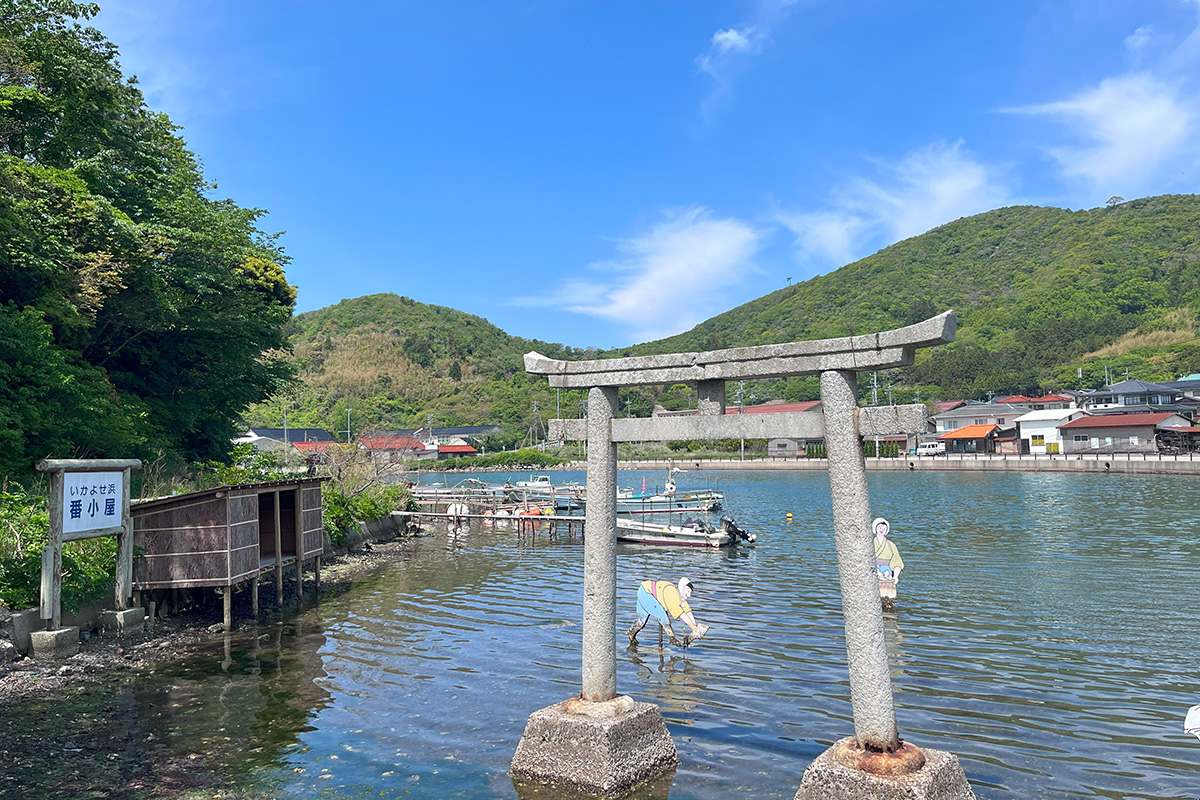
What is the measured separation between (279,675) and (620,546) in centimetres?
1649

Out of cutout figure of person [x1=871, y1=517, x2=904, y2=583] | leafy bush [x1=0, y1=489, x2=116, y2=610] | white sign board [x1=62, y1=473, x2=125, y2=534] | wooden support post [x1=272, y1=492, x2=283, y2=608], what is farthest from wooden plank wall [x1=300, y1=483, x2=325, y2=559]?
cutout figure of person [x1=871, y1=517, x2=904, y2=583]

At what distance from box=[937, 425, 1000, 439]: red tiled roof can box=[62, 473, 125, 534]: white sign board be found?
240 feet

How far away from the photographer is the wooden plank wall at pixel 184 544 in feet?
41.9

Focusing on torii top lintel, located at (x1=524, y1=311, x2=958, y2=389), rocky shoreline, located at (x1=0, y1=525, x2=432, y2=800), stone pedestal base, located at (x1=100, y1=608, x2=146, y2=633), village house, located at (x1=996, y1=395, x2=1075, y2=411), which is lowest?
rocky shoreline, located at (x1=0, y1=525, x2=432, y2=800)

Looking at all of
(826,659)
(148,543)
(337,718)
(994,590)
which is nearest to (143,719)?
(337,718)

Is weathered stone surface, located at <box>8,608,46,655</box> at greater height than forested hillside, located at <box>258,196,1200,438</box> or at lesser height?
lesser

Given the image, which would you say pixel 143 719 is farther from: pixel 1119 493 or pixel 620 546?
pixel 1119 493

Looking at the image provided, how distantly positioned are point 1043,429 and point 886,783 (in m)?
71.5

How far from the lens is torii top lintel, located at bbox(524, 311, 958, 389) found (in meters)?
5.46

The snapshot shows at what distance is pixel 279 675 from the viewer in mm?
10805

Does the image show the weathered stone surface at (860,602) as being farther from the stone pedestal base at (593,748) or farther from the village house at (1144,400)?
the village house at (1144,400)

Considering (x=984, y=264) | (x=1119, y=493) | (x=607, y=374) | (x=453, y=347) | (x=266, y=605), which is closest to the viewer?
(x=607, y=374)

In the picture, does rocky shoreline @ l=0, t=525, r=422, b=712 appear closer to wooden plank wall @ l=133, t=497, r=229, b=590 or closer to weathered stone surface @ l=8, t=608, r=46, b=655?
weathered stone surface @ l=8, t=608, r=46, b=655

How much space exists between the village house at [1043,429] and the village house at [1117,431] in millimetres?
1198
